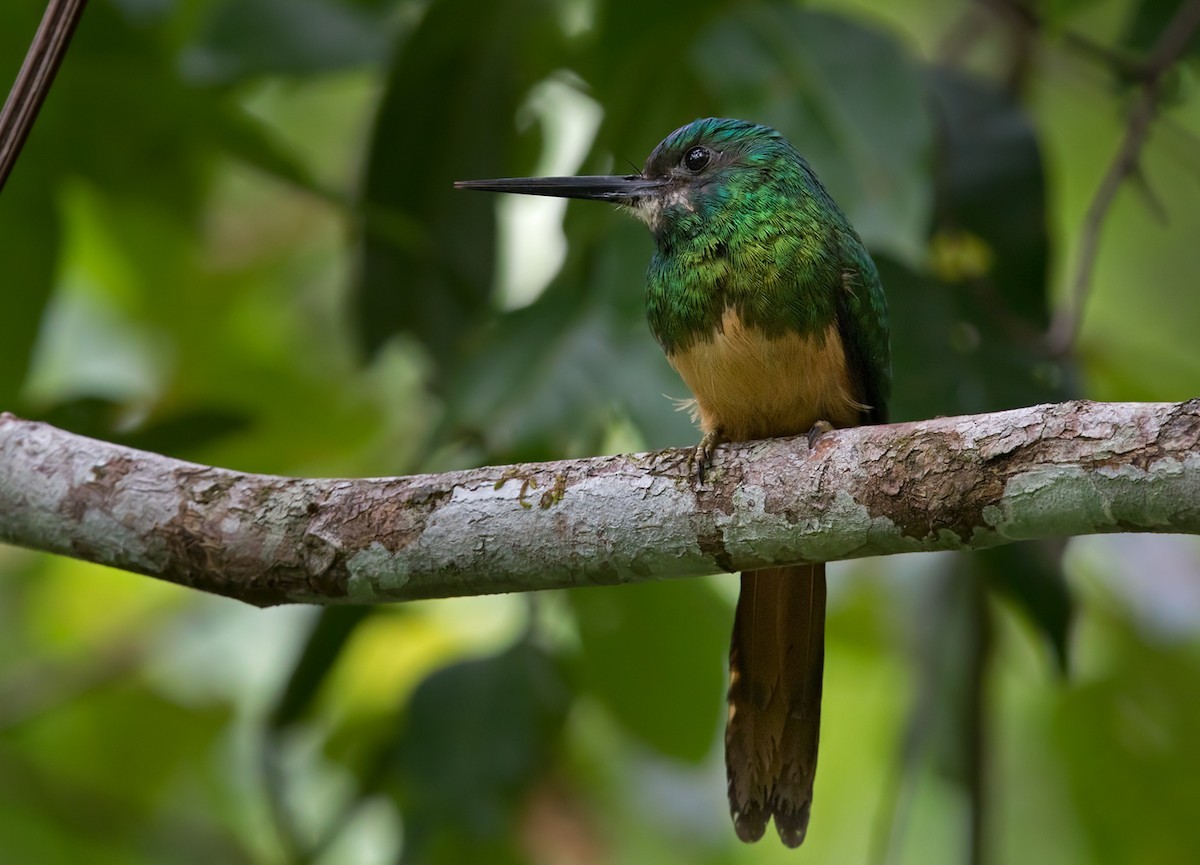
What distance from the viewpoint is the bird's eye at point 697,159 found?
245cm

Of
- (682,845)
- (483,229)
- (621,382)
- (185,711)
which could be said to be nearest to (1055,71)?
(483,229)

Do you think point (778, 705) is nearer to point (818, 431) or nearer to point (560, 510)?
point (818, 431)

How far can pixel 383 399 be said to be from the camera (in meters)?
4.09

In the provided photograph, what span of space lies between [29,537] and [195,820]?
2082 millimetres

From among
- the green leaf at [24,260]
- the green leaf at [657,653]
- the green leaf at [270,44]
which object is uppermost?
the green leaf at [270,44]

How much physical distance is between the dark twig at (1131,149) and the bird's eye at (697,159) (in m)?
0.72

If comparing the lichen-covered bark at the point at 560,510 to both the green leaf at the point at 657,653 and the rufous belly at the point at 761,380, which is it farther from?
the green leaf at the point at 657,653

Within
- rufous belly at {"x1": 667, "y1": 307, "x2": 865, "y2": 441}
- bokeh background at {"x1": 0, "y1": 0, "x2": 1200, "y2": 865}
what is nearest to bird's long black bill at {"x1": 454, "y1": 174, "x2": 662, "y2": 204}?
bokeh background at {"x1": 0, "y1": 0, "x2": 1200, "y2": 865}

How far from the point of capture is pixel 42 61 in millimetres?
1504

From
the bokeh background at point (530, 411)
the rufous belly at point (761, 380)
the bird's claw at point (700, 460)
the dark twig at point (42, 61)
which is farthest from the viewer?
the bokeh background at point (530, 411)

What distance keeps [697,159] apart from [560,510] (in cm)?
97

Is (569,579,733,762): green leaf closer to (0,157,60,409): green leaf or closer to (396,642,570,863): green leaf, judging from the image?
(396,642,570,863): green leaf

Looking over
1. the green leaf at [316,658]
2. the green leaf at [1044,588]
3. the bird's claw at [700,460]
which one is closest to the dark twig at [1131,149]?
the green leaf at [1044,588]

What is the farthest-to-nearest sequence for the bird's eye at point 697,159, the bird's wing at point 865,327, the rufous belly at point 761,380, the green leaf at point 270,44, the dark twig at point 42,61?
the green leaf at point 270,44, the bird's eye at point 697,159, the bird's wing at point 865,327, the rufous belly at point 761,380, the dark twig at point 42,61
